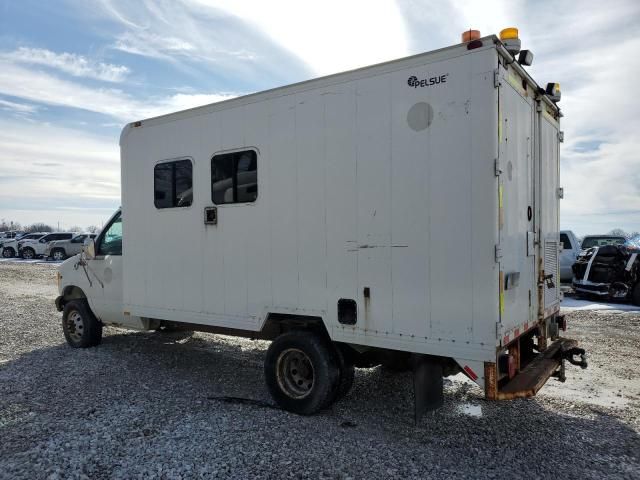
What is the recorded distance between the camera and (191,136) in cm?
589

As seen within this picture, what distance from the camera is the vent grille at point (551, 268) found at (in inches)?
210

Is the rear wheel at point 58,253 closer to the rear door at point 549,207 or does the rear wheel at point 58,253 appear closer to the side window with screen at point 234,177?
the side window with screen at point 234,177

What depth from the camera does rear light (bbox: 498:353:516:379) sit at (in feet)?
13.5

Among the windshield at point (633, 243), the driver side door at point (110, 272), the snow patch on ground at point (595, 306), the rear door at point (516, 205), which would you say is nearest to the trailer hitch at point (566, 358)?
the rear door at point (516, 205)

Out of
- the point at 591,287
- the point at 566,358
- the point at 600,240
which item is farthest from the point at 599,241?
the point at 566,358

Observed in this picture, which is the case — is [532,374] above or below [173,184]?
below

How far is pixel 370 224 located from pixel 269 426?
6.95 ft

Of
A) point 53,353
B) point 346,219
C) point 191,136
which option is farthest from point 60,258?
point 346,219

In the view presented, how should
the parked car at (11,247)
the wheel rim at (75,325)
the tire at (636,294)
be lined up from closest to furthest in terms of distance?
the wheel rim at (75,325) → the tire at (636,294) → the parked car at (11,247)

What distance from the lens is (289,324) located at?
5.30 m

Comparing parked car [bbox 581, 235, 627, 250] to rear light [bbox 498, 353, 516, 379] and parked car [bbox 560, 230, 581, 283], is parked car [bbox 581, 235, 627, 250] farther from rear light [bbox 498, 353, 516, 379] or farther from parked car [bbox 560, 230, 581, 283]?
rear light [bbox 498, 353, 516, 379]

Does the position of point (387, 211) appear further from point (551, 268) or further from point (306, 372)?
point (551, 268)

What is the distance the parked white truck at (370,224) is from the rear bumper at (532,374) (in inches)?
0.7

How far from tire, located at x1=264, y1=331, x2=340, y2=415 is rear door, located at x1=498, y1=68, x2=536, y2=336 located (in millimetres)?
1700
